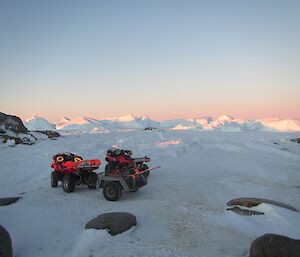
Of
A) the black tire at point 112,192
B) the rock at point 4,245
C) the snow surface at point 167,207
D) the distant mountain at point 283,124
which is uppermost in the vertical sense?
the rock at point 4,245

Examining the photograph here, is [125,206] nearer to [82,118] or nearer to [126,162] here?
[126,162]

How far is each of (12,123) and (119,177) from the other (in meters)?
21.8

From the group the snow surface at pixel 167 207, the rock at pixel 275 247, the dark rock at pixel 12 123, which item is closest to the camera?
the rock at pixel 275 247

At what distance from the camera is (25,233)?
27.1 feet

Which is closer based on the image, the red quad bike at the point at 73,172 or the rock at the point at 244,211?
the rock at the point at 244,211

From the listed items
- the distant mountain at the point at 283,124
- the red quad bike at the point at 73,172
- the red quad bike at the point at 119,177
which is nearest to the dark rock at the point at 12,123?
the red quad bike at the point at 73,172

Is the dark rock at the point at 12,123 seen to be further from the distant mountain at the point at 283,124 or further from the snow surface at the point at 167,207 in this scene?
the distant mountain at the point at 283,124

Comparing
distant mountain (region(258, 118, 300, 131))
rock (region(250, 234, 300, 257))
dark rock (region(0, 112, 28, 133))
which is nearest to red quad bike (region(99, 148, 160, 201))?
rock (region(250, 234, 300, 257))

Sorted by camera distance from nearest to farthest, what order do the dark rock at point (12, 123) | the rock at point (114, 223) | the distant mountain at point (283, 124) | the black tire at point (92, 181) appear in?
1. the rock at point (114, 223)
2. the black tire at point (92, 181)
3. the dark rock at point (12, 123)
4. the distant mountain at point (283, 124)

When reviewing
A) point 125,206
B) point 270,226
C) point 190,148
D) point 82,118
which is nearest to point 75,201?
point 125,206

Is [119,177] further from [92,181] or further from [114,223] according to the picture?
[114,223]

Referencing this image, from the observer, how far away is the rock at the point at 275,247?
6.04m

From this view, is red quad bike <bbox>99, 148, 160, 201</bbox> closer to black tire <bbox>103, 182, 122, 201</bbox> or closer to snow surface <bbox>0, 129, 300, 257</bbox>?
black tire <bbox>103, 182, 122, 201</bbox>

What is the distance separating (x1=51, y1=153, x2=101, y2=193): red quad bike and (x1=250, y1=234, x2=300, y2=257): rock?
741cm
